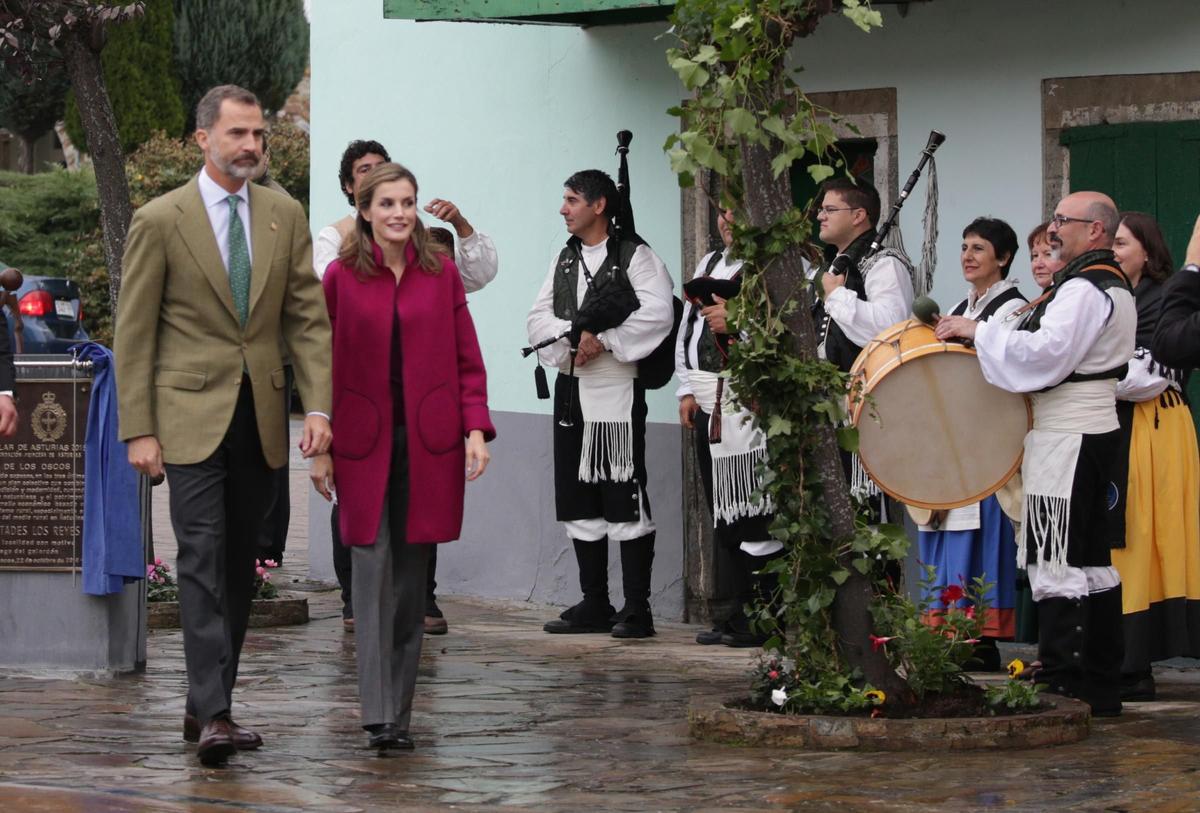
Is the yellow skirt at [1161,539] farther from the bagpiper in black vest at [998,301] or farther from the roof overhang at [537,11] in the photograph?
the roof overhang at [537,11]

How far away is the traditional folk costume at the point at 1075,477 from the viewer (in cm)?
787

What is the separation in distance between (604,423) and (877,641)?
3.56m

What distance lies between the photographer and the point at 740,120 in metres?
7.20

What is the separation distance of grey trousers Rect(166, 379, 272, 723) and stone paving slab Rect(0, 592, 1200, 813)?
28 centimetres

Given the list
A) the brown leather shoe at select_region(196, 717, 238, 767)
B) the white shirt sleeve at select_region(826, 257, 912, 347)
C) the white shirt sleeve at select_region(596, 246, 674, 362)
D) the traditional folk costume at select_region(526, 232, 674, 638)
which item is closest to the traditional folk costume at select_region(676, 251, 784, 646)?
the white shirt sleeve at select_region(596, 246, 674, 362)

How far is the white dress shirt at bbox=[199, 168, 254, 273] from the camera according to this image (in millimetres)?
7219

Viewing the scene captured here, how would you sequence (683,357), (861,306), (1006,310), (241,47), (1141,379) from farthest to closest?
(241,47), (683,357), (861,306), (1006,310), (1141,379)

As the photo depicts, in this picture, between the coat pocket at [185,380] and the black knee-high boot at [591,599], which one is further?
the black knee-high boot at [591,599]

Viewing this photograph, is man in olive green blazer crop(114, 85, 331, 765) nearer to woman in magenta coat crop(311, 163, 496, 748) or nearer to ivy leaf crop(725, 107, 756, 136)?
woman in magenta coat crop(311, 163, 496, 748)

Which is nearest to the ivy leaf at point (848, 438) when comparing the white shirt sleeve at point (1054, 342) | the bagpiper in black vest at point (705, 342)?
the white shirt sleeve at point (1054, 342)

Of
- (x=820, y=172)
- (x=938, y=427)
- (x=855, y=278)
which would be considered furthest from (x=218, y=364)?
(x=855, y=278)

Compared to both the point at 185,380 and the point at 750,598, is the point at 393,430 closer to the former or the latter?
the point at 185,380

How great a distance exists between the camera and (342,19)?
1282 centimetres

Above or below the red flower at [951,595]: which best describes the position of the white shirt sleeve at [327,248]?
above
